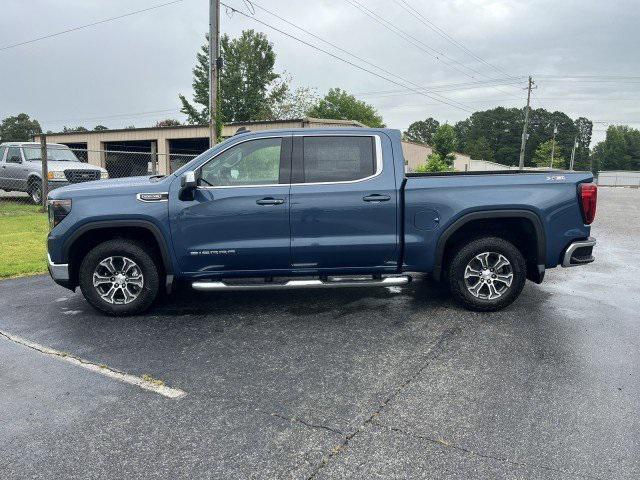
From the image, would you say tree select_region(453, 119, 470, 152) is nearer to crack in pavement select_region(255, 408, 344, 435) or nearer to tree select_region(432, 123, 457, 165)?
tree select_region(432, 123, 457, 165)

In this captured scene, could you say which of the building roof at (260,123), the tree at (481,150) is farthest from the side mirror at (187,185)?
the tree at (481,150)

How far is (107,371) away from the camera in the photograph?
382cm

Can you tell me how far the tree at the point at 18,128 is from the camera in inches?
3460

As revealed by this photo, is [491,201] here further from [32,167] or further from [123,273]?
[32,167]

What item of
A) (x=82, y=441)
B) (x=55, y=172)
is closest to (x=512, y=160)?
(x=55, y=172)

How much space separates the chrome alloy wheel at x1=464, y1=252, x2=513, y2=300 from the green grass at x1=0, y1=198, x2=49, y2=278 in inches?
243

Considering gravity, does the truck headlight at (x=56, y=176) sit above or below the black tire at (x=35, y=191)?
above

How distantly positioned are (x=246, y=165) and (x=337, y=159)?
0.95m

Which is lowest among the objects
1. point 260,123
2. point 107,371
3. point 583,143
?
point 107,371

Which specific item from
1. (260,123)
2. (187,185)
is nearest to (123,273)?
(187,185)

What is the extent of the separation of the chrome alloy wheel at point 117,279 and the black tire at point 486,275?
3357mm

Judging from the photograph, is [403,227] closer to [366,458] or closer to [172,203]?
[172,203]

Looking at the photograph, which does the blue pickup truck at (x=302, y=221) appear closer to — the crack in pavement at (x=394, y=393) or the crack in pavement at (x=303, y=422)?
the crack in pavement at (x=394, y=393)

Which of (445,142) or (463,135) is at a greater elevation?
(463,135)
